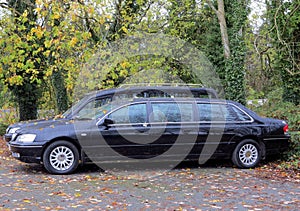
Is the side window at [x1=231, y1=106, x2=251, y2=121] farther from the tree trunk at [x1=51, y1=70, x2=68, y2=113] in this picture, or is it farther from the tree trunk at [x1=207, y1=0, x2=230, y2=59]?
the tree trunk at [x1=51, y1=70, x2=68, y2=113]

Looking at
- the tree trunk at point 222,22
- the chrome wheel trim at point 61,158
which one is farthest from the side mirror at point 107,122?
the tree trunk at point 222,22

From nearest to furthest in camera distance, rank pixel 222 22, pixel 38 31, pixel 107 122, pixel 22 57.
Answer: pixel 107 122 < pixel 38 31 < pixel 22 57 < pixel 222 22

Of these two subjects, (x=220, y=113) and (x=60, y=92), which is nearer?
(x=220, y=113)

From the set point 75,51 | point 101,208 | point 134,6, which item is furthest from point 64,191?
point 134,6

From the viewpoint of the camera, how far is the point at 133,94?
→ 32.3 feet

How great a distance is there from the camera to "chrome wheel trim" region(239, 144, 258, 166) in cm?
922

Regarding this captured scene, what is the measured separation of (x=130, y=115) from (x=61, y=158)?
5.72ft

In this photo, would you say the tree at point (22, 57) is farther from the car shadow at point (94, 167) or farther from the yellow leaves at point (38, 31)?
the car shadow at point (94, 167)

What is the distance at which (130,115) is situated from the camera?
871cm

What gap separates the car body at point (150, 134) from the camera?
8.32 metres

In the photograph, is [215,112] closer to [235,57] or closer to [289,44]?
[235,57]

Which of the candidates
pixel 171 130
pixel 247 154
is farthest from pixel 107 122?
pixel 247 154

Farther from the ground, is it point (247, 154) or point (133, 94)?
point (133, 94)

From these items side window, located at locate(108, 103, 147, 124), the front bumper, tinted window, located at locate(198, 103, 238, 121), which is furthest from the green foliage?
the front bumper
